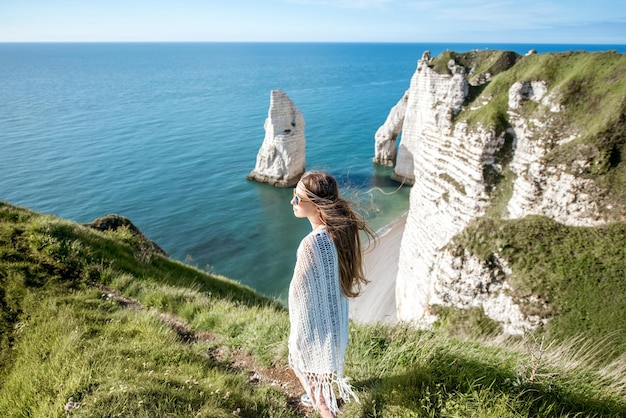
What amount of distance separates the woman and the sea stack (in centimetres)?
3421

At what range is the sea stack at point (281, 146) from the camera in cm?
3669

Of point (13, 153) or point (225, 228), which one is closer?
point (225, 228)

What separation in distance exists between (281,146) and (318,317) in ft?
113

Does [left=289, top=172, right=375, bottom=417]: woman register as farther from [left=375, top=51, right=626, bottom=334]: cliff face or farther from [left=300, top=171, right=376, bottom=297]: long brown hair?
[left=375, top=51, right=626, bottom=334]: cliff face

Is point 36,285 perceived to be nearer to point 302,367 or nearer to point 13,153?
point 302,367

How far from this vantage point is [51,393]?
158 inches

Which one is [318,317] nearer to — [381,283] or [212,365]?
[212,365]

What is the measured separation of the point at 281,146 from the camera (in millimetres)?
37156

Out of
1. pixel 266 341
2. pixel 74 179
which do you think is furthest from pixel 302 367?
pixel 74 179

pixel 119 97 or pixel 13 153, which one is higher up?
pixel 119 97

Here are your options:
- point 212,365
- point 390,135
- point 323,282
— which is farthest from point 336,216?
point 390,135

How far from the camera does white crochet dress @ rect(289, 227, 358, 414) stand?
11.4 feet

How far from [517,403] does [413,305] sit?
11.7m

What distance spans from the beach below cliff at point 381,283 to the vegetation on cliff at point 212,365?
11.2 metres
